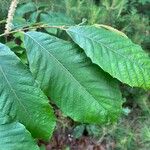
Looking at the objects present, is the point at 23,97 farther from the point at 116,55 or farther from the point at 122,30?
the point at 122,30

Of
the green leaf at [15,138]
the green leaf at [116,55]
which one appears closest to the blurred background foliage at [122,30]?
the green leaf at [116,55]

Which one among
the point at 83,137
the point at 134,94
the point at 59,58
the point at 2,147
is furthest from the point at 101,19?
the point at 2,147

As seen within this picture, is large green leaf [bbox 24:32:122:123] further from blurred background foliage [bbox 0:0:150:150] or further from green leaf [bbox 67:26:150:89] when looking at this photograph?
blurred background foliage [bbox 0:0:150:150]

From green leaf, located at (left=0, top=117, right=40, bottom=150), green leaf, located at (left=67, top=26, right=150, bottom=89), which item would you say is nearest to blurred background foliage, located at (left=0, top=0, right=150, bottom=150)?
green leaf, located at (left=67, top=26, right=150, bottom=89)

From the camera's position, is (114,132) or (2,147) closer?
(2,147)

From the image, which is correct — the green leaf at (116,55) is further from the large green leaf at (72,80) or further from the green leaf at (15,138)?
the green leaf at (15,138)

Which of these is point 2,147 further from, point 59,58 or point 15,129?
point 59,58
